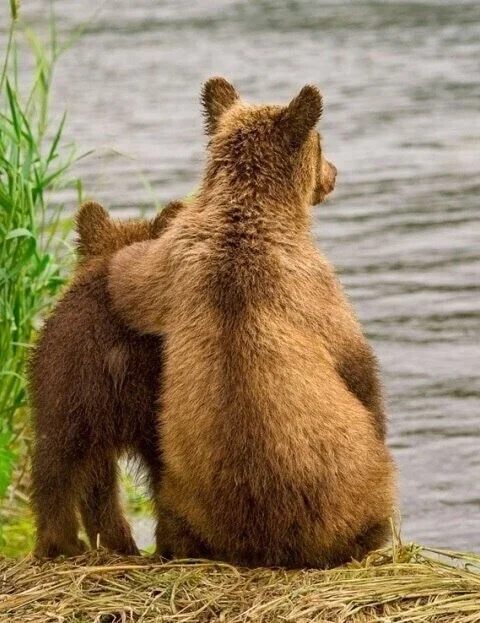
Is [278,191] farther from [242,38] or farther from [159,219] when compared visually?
[242,38]

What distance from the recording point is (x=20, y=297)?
6.84 meters

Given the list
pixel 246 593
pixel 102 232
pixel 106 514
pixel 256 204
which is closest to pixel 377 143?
pixel 102 232

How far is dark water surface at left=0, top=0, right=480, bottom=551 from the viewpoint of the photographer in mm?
8766

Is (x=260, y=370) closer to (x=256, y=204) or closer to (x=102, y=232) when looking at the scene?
(x=256, y=204)

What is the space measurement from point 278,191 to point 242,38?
16.5 metres

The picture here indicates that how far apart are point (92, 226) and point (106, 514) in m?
1.02

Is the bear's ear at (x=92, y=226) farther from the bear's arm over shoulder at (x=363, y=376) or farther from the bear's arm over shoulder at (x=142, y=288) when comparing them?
the bear's arm over shoulder at (x=363, y=376)

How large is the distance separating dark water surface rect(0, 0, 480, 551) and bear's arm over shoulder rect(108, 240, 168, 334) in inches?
108

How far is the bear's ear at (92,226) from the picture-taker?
562 centimetres

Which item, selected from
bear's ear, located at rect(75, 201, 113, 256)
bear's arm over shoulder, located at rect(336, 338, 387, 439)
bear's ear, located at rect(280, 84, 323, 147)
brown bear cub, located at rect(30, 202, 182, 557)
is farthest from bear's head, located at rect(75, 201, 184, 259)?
bear's arm over shoulder, located at rect(336, 338, 387, 439)

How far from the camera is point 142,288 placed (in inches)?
200

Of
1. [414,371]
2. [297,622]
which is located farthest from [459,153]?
[297,622]

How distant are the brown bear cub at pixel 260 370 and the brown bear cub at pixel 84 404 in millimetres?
136

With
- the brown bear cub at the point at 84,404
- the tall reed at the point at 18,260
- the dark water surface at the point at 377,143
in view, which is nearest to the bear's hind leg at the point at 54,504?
the brown bear cub at the point at 84,404
